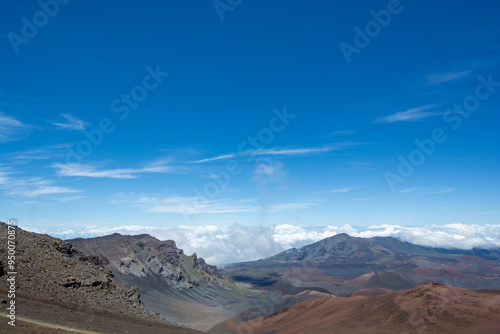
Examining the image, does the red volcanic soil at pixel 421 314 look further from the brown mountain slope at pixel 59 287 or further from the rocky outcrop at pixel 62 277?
the rocky outcrop at pixel 62 277

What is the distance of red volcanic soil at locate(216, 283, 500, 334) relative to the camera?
41781 mm

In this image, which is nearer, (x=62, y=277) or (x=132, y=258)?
(x=62, y=277)

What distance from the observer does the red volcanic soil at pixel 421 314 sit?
137ft

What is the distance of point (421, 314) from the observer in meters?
47.0

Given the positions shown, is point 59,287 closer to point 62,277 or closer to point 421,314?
point 62,277

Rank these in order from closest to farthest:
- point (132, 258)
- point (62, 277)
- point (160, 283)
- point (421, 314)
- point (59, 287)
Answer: point (59, 287) → point (62, 277) → point (421, 314) → point (160, 283) → point (132, 258)

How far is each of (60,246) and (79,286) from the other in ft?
37.1

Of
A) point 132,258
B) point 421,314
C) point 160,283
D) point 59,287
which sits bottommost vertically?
point 160,283

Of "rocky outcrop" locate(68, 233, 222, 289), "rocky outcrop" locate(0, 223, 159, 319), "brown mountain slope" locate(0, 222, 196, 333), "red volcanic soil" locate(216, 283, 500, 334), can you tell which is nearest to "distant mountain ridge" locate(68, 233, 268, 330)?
"rocky outcrop" locate(68, 233, 222, 289)

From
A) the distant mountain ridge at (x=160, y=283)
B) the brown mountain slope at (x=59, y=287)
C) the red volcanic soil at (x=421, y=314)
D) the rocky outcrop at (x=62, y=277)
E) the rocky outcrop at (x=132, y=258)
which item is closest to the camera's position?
the brown mountain slope at (x=59, y=287)

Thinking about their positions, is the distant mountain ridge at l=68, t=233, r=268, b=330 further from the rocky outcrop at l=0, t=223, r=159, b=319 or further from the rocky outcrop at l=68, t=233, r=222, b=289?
the rocky outcrop at l=0, t=223, r=159, b=319

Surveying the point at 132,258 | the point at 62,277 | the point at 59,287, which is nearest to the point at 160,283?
the point at 132,258

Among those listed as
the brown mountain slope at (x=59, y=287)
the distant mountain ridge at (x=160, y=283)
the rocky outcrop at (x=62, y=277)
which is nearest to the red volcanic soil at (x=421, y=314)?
the brown mountain slope at (x=59, y=287)

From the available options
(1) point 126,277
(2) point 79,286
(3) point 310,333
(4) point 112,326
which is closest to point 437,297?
(3) point 310,333
